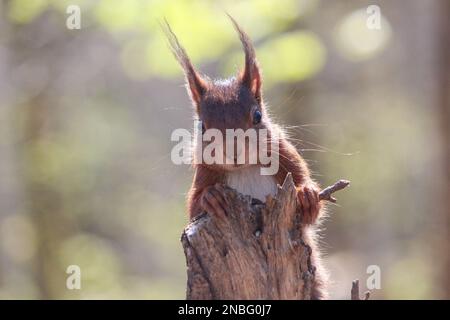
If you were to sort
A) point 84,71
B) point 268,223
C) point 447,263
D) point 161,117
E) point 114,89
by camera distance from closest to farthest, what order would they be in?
point 268,223 → point 447,263 → point 84,71 → point 114,89 → point 161,117

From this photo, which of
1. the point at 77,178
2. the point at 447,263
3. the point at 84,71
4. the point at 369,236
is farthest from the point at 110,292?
the point at 369,236

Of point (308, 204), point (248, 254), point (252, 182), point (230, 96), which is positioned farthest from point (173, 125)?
point (248, 254)

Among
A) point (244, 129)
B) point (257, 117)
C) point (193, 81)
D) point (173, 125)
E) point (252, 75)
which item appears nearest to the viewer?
point (244, 129)

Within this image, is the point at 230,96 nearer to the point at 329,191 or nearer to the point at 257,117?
the point at 257,117

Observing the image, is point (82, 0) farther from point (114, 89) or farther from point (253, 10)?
point (114, 89)

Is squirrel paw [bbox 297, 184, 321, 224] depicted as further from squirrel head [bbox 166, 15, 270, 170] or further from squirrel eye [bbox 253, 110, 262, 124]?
squirrel eye [bbox 253, 110, 262, 124]

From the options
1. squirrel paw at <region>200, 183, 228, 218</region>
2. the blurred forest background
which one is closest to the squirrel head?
squirrel paw at <region>200, 183, 228, 218</region>

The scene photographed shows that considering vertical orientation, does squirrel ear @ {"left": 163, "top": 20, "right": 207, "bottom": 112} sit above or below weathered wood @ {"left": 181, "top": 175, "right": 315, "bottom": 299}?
above
